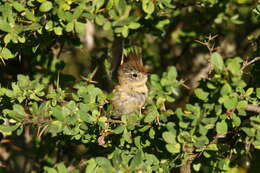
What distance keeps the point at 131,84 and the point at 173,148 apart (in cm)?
151

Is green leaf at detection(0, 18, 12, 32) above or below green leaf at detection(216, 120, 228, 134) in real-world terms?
above

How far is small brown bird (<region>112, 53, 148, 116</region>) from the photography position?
360 cm

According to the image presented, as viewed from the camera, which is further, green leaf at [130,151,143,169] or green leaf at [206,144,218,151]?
green leaf at [206,144,218,151]

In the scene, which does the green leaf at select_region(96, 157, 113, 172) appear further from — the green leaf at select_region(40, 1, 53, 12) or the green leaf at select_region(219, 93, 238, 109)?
the green leaf at select_region(40, 1, 53, 12)

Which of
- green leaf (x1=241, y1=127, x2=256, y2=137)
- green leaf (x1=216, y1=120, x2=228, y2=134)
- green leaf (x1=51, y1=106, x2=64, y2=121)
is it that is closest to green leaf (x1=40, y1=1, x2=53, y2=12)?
green leaf (x1=51, y1=106, x2=64, y2=121)

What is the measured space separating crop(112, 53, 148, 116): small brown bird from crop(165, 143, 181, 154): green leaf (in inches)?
45.4

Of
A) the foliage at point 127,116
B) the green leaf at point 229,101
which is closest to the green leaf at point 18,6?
the foliage at point 127,116

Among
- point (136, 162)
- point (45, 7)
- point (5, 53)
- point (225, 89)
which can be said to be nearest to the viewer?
point (225, 89)

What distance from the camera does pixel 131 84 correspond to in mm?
3816

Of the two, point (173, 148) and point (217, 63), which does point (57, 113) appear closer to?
point (173, 148)

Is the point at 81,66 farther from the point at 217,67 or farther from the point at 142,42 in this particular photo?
the point at 217,67

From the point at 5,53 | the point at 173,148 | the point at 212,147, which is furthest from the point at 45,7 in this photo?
the point at 212,147

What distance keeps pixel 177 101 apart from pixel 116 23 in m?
2.20

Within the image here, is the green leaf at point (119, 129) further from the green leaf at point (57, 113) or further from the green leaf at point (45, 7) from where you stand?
the green leaf at point (45, 7)
